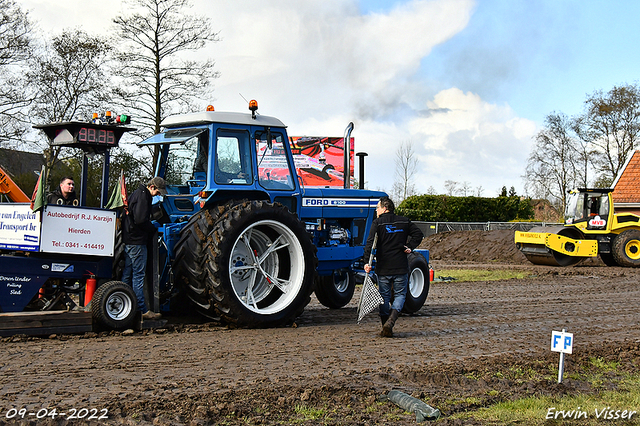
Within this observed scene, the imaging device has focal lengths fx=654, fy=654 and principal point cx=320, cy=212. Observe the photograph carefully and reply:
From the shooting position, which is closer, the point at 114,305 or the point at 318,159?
the point at 114,305

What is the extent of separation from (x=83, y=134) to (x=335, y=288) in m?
4.91

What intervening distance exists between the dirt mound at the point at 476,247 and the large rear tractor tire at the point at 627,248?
4.31 m

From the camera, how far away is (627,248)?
853 inches

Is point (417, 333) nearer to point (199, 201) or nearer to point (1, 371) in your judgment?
point (199, 201)

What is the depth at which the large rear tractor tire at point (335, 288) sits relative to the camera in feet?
35.0

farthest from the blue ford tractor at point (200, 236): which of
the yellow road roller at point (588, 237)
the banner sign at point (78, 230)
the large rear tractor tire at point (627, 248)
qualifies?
the large rear tractor tire at point (627, 248)

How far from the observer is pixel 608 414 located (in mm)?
4852

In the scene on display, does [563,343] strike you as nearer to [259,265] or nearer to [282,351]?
[282,351]

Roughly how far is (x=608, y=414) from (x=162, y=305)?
17.3ft

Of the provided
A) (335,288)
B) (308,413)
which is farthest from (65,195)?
(308,413)

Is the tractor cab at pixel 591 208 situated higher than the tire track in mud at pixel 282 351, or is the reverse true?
the tractor cab at pixel 591 208

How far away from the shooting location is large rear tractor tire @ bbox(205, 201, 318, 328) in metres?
7.66

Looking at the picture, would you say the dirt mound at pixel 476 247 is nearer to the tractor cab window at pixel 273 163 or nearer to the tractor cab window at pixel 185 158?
the tractor cab window at pixel 273 163

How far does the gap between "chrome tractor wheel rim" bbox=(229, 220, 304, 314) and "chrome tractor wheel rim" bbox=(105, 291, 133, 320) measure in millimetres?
1326
